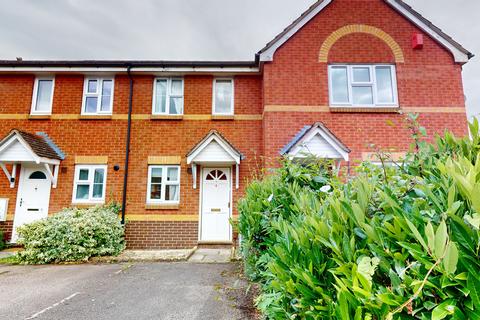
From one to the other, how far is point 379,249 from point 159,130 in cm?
934

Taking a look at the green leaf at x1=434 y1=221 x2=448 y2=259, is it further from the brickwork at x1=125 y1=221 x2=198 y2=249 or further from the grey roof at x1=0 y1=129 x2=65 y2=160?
the grey roof at x1=0 y1=129 x2=65 y2=160

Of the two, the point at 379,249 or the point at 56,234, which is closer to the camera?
the point at 379,249

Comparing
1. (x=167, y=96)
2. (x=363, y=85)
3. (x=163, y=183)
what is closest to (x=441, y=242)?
(x=163, y=183)

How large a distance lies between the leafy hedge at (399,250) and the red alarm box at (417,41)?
9376 millimetres

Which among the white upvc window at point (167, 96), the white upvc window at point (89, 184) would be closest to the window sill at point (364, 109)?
the white upvc window at point (167, 96)

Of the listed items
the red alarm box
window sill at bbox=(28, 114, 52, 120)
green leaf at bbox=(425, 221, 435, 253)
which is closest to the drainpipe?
window sill at bbox=(28, 114, 52, 120)

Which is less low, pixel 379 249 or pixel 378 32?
pixel 378 32

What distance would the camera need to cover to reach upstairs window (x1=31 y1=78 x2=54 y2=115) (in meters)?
9.75

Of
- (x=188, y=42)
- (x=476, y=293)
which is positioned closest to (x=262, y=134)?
(x=476, y=293)

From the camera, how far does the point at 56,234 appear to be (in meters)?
7.19

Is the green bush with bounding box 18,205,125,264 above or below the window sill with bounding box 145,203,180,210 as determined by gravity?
below

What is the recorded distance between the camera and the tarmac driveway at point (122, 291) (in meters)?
3.86

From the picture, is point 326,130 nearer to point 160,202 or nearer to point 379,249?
point 160,202

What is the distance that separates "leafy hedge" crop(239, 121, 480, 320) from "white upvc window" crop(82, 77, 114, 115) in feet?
32.6
